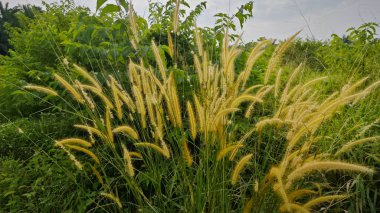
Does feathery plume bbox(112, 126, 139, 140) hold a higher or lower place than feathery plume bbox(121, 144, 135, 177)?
higher

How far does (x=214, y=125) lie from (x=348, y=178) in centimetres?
155

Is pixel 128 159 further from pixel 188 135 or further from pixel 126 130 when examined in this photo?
pixel 188 135

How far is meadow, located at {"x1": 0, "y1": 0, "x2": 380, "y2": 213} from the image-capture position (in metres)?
1.83

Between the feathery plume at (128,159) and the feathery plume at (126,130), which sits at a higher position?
the feathery plume at (126,130)

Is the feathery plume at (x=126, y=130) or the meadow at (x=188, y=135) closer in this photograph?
the feathery plume at (x=126, y=130)

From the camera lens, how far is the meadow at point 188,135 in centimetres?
183

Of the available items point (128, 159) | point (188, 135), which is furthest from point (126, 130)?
point (188, 135)

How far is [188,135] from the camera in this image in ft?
9.88

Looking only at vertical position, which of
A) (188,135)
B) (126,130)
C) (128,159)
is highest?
(126,130)

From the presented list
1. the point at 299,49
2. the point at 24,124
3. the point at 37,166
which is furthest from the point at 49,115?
the point at 299,49

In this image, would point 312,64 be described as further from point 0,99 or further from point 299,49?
point 0,99

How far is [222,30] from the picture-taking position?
10.5 feet

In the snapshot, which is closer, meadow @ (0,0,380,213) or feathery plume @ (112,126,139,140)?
feathery plume @ (112,126,139,140)

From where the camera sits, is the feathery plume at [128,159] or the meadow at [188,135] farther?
the meadow at [188,135]
